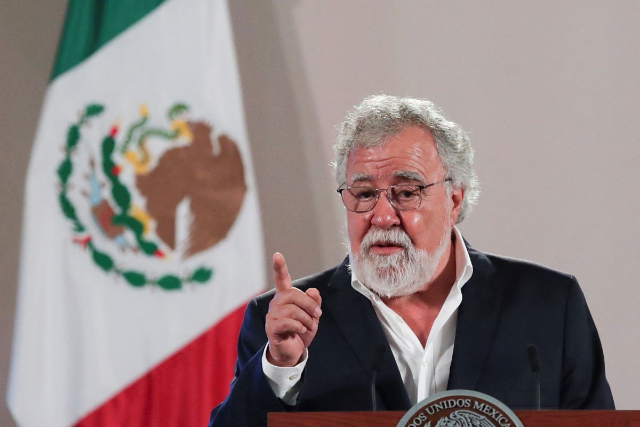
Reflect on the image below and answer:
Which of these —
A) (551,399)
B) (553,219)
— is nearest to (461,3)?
(553,219)

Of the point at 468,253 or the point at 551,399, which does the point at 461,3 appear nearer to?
the point at 468,253

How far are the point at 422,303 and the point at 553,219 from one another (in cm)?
126

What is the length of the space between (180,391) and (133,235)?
1.99 ft

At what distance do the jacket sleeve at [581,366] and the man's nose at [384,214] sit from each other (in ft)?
1.68

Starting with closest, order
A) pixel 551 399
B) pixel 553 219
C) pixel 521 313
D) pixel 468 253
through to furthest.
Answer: pixel 551 399, pixel 521 313, pixel 468 253, pixel 553 219

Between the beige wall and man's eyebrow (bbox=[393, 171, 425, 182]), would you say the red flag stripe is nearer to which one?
the beige wall

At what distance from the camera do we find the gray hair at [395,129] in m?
2.03

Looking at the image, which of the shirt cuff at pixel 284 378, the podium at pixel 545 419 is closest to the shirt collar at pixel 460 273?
the shirt cuff at pixel 284 378

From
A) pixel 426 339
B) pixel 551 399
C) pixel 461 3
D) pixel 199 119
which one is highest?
pixel 461 3

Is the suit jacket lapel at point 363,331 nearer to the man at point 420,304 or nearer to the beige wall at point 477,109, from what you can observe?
the man at point 420,304

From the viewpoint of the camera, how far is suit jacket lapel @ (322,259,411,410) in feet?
5.78

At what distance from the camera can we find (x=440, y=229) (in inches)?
81.4

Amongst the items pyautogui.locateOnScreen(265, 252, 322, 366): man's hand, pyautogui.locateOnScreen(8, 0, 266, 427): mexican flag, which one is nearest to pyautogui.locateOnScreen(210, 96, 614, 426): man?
pyautogui.locateOnScreen(265, 252, 322, 366): man's hand

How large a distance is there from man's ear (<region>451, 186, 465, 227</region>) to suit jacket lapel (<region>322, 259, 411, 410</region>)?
338mm
